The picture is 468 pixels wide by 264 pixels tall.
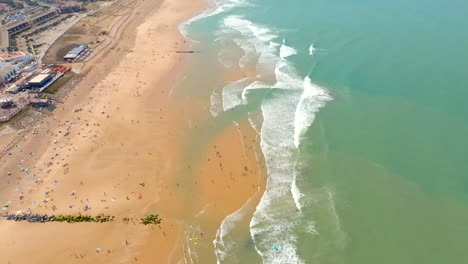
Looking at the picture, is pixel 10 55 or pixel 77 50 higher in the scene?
pixel 10 55

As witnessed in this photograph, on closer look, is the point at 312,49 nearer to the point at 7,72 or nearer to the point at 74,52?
the point at 74,52

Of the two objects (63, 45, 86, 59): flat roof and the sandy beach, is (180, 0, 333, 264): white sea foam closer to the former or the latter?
the sandy beach

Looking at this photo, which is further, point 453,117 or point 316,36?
point 316,36

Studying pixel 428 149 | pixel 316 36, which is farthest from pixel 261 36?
pixel 428 149

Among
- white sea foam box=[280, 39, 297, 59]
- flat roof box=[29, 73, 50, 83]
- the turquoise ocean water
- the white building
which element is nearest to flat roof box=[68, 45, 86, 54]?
the white building

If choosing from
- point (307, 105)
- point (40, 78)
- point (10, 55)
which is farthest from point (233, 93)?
point (10, 55)

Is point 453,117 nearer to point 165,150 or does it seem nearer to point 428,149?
point 428,149

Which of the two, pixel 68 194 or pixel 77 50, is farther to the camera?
pixel 77 50
